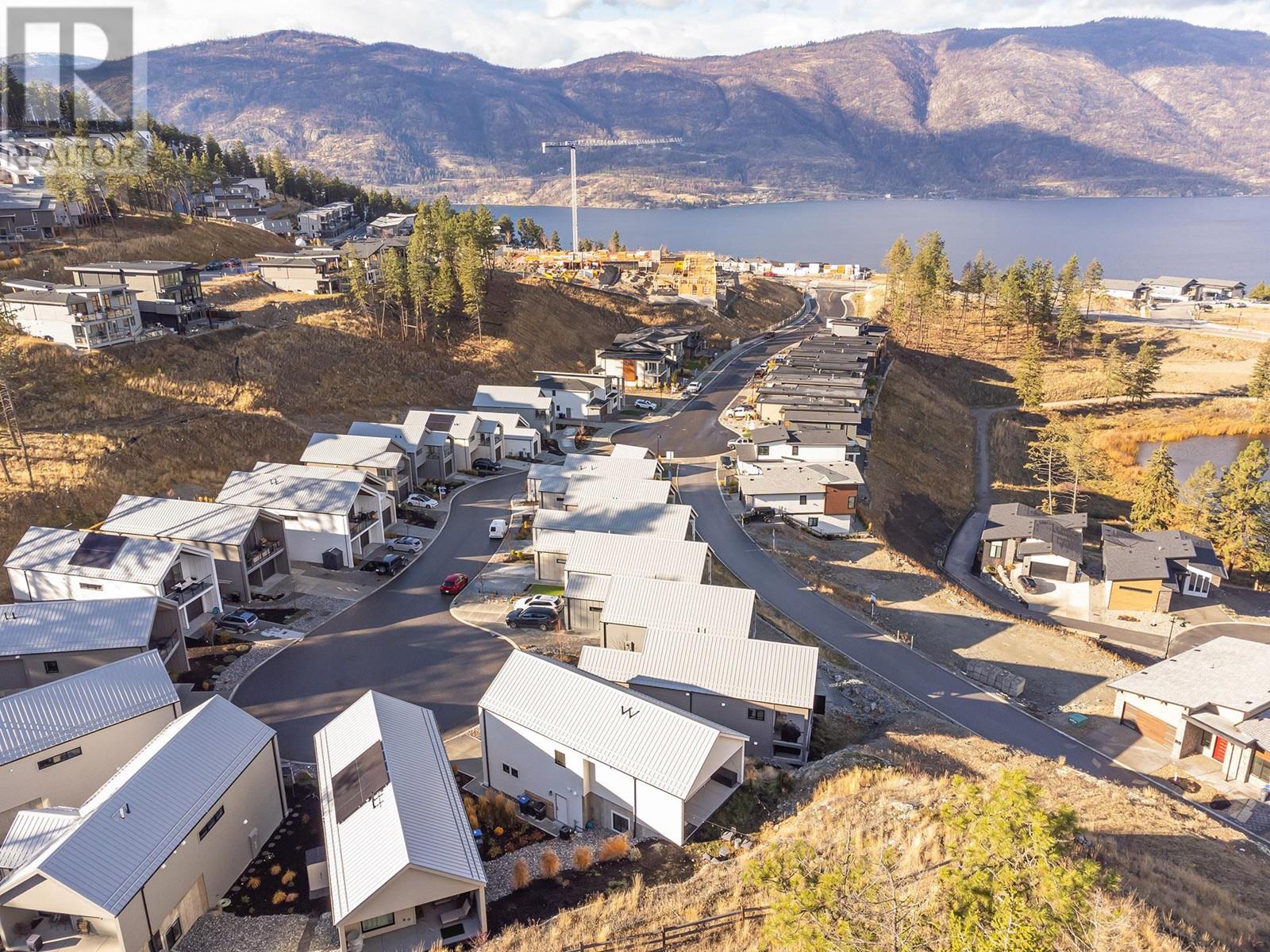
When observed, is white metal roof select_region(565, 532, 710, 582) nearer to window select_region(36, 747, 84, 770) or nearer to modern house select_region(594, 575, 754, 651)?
modern house select_region(594, 575, 754, 651)

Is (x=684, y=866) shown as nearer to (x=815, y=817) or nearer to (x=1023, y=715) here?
(x=815, y=817)

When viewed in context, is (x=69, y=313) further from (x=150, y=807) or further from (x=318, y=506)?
(x=150, y=807)

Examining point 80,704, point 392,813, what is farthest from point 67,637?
point 392,813

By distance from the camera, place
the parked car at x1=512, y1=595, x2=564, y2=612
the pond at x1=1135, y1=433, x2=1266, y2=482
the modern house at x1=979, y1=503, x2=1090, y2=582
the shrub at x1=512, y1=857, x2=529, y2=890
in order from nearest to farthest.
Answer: the shrub at x1=512, y1=857, x2=529, y2=890
the parked car at x1=512, y1=595, x2=564, y2=612
the modern house at x1=979, y1=503, x2=1090, y2=582
the pond at x1=1135, y1=433, x2=1266, y2=482

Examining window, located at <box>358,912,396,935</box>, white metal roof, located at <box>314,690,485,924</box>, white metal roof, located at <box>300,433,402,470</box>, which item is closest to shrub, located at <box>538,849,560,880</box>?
white metal roof, located at <box>314,690,485,924</box>

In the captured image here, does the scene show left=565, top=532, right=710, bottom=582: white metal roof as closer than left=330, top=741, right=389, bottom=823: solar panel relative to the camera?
No
